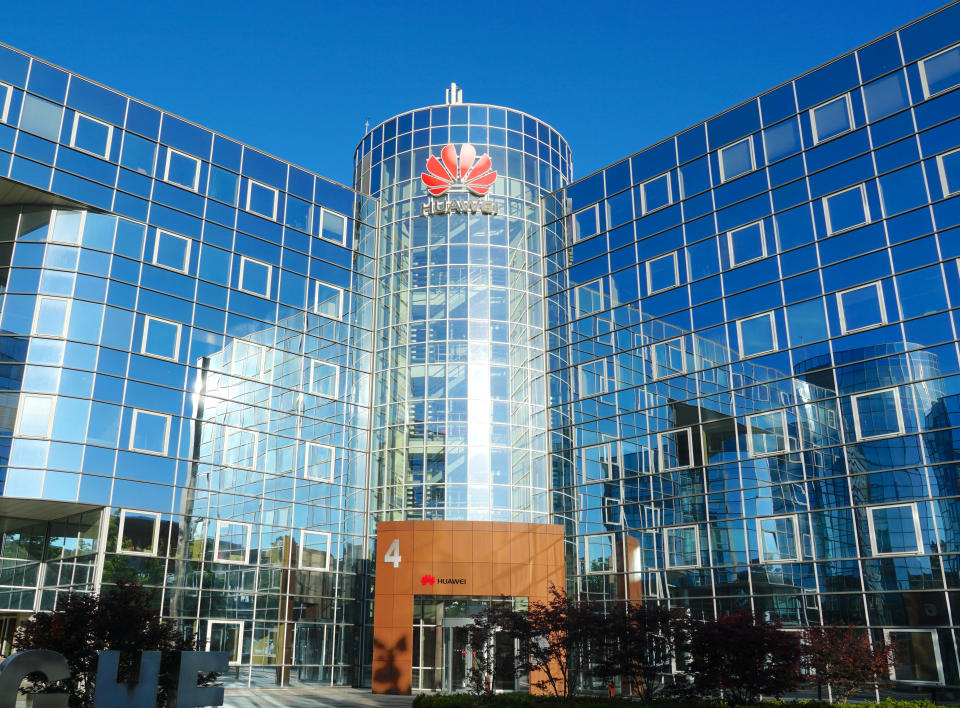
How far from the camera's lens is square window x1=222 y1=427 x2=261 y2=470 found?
4012 centimetres

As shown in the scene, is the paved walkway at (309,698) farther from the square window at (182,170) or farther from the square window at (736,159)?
the square window at (736,159)

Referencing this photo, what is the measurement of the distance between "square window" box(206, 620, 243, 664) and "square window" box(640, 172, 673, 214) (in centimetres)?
2834

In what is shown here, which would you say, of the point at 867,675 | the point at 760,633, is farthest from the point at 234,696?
the point at 867,675

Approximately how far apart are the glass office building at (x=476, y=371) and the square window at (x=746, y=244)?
16 centimetres

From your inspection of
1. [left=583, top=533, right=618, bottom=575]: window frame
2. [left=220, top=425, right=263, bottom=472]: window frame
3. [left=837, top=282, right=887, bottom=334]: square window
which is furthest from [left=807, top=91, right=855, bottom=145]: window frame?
[left=220, top=425, right=263, bottom=472]: window frame

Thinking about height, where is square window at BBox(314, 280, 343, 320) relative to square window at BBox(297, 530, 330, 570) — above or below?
above

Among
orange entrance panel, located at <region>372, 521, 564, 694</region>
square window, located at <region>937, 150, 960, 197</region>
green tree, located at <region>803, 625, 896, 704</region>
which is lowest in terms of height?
green tree, located at <region>803, 625, 896, 704</region>

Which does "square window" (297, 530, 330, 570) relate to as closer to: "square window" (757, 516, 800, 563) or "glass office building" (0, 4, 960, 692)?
"glass office building" (0, 4, 960, 692)

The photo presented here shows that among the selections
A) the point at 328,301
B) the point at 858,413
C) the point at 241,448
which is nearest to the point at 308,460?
the point at 241,448

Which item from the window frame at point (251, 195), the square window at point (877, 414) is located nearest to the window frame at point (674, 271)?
the square window at point (877, 414)

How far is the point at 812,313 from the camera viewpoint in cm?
3462

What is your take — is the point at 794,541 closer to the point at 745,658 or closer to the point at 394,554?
the point at 745,658

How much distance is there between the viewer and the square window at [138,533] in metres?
35.6

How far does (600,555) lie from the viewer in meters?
40.3
